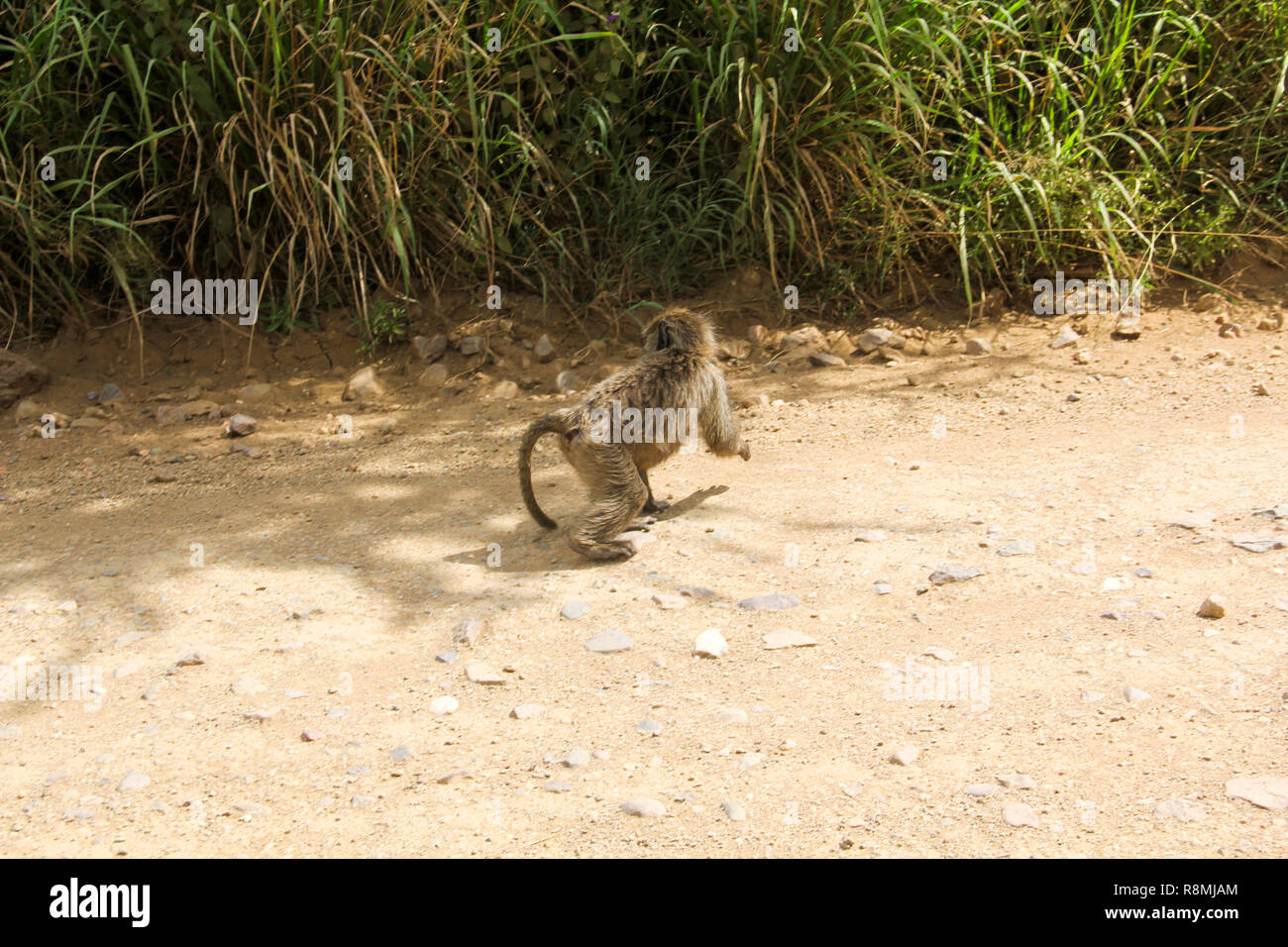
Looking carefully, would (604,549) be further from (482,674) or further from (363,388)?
(363,388)

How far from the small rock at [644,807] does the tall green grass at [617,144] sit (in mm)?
3500

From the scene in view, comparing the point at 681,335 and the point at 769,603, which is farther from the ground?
the point at 681,335

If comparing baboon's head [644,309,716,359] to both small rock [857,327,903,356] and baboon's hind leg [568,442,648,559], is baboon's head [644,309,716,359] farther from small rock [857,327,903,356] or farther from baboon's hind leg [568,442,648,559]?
small rock [857,327,903,356]

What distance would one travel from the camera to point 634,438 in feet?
13.1

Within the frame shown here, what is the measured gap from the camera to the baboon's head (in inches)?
170

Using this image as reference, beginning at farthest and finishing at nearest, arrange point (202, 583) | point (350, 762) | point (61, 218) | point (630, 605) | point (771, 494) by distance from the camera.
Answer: point (61, 218), point (771, 494), point (202, 583), point (630, 605), point (350, 762)

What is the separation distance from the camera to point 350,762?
2738 millimetres

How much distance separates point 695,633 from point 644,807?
83 cm

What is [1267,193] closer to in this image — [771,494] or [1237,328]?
[1237,328]

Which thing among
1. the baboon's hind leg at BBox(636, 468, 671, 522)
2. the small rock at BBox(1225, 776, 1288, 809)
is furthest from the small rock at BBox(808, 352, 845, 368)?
the small rock at BBox(1225, 776, 1288, 809)

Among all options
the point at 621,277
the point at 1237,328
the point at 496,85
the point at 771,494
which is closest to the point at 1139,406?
the point at 1237,328

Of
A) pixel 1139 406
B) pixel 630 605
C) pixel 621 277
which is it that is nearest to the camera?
pixel 630 605

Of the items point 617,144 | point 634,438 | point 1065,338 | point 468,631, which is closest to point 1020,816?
point 468,631

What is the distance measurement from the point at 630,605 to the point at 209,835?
1.44 m
